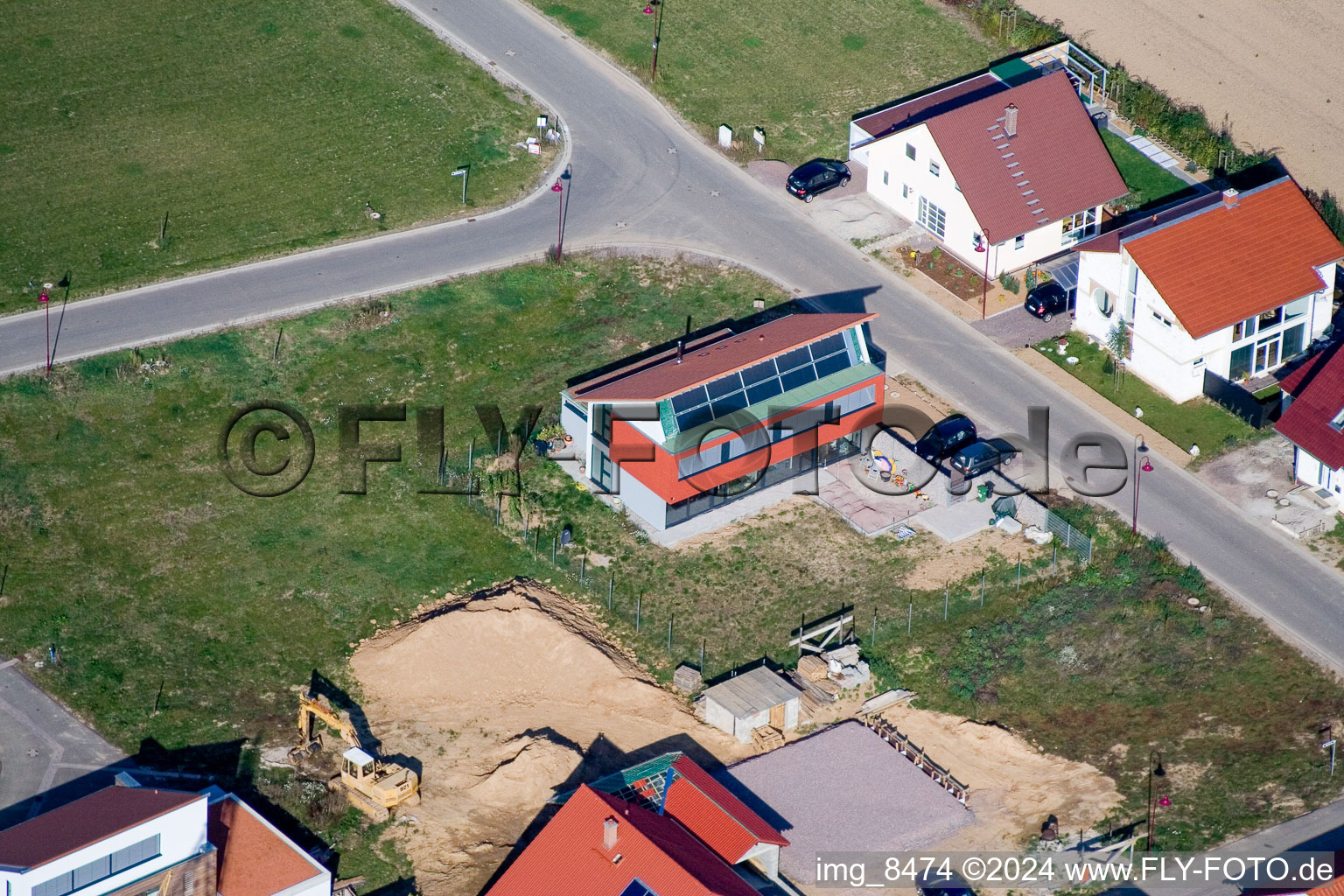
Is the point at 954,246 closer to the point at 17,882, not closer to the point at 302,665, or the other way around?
the point at 302,665

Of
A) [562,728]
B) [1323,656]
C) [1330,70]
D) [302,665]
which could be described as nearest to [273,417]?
[302,665]

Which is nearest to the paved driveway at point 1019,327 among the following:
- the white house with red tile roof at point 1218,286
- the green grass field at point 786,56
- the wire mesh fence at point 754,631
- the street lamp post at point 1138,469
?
the white house with red tile roof at point 1218,286

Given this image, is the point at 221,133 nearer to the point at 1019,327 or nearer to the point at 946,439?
the point at 1019,327

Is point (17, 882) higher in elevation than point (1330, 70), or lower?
lower

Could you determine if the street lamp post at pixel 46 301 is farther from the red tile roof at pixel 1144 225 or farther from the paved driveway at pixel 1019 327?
the red tile roof at pixel 1144 225

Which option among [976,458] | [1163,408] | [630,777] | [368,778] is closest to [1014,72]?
[1163,408]

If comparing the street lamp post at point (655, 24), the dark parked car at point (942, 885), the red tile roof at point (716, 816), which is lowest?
the dark parked car at point (942, 885)
